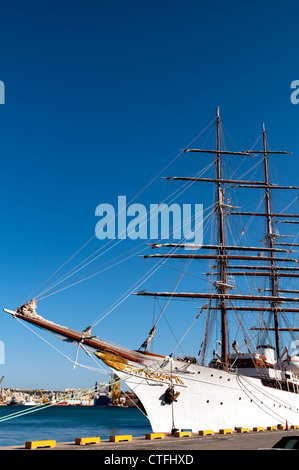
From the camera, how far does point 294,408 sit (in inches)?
1550

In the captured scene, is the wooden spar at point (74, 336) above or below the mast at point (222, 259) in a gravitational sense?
below

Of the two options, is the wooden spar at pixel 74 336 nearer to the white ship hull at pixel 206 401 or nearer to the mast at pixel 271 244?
the white ship hull at pixel 206 401

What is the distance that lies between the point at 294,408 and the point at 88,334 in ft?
70.6

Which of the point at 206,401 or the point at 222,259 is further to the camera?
the point at 222,259

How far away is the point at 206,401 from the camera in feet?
97.6

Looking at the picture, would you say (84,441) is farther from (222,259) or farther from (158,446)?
(222,259)

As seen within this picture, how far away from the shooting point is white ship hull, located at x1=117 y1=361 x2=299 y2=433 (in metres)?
27.9

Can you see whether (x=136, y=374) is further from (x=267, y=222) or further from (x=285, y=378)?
(x=267, y=222)

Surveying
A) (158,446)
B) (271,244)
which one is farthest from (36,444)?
(271,244)

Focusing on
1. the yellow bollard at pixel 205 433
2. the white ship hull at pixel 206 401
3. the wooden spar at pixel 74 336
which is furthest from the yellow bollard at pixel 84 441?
the wooden spar at pixel 74 336

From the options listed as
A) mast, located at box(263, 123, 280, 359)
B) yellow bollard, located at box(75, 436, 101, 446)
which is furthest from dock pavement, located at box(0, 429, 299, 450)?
mast, located at box(263, 123, 280, 359)

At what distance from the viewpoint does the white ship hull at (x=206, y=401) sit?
27875mm

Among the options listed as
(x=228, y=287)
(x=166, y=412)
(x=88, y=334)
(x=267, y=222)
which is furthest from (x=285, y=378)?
(x=267, y=222)
